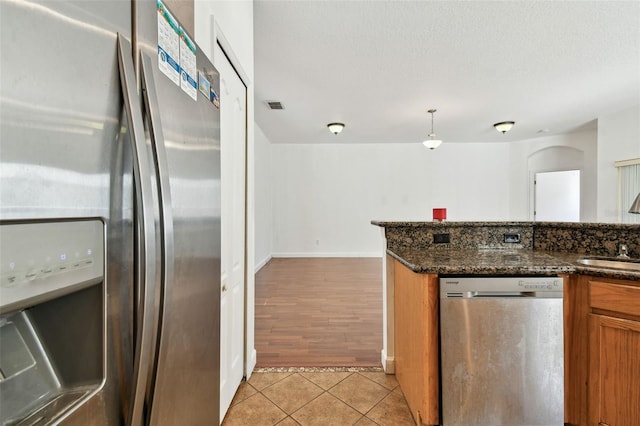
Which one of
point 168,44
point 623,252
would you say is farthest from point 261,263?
point 168,44

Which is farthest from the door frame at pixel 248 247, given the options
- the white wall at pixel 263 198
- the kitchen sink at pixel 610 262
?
the white wall at pixel 263 198

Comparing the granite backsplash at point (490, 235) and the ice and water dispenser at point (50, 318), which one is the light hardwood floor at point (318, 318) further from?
the ice and water dispenser at point (50, 318)

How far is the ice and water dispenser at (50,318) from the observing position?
0.37 meters

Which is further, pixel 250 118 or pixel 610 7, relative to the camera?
pixel 610 7

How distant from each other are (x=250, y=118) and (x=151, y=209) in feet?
5.55

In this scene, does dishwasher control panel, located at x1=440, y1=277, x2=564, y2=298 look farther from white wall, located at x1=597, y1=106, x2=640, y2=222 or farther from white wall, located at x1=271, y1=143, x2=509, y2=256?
white wall, located at x1=271, y1=143, x2=509, y2=256

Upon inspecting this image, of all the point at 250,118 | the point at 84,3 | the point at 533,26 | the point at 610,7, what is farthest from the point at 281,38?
the point at 610,7

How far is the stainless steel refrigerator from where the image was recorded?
0.39 metres

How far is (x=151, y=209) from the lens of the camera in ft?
1.87

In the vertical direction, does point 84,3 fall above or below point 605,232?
above

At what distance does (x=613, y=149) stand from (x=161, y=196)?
6964mm

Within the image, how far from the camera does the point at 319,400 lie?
5.94 feet

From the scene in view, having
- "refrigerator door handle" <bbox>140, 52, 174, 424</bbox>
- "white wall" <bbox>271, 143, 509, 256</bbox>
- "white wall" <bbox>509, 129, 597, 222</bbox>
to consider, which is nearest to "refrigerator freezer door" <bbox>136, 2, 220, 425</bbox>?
"refrigerator door handle" <bbox>140, 52, 174, 424</bbox>

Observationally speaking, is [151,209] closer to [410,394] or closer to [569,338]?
[410,394]
